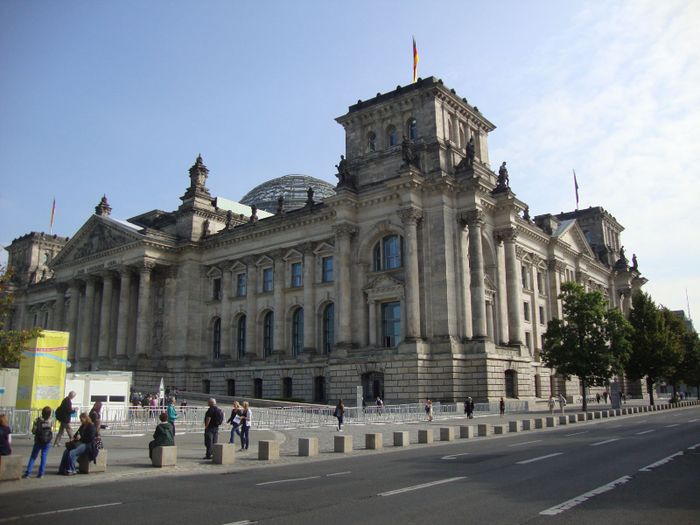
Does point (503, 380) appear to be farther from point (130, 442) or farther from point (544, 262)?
point (130, 442)

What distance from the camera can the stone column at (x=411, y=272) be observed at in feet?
144

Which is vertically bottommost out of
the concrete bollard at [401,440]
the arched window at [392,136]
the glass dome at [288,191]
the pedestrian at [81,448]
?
the concrete bollard at [401,440]

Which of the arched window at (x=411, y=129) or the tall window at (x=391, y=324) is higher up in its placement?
the arched window at (x=411, y=129)

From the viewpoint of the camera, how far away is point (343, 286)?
4838cm

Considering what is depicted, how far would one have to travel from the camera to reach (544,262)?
63.7 metres

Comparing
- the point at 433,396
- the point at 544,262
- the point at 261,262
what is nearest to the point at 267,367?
the point at 261,262

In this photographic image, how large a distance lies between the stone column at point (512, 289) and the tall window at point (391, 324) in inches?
379

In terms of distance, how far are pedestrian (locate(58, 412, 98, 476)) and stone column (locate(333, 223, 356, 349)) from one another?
105 feet

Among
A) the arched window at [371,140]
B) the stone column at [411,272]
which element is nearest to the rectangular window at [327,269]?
the stone column at [411,272]

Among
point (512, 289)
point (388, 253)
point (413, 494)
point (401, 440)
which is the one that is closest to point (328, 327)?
point (388, 253)

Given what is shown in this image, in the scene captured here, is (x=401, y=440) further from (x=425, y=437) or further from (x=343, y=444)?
(x=343, y=444)

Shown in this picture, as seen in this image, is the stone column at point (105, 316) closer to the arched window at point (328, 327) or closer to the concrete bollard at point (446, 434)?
the arched window at point (328, 327)

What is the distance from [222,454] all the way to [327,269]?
3630 centimetres

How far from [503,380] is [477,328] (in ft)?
14.2
